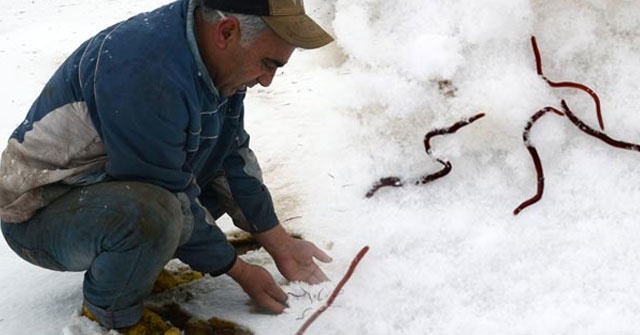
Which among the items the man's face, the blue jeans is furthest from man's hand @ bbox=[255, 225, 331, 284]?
the man's face

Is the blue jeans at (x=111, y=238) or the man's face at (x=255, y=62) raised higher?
the man's face at (x=255, y=62)

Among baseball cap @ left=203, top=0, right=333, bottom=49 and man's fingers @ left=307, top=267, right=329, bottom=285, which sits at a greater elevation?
baseball cap @ left=203, top=0, right=333, bottom=49

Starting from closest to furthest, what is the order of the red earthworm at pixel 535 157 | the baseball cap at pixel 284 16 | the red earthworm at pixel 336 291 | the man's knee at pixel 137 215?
1. the baseball cap at pixel 284 16
2. the man's knee at pixel 137 215
3. the red earthworm at pixel 336 291
4. the red earthworm at pixel 535 157

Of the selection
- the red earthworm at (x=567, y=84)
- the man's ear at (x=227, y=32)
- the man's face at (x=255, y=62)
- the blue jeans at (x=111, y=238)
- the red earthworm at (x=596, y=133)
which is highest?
the man's ear at (x=227, y=32)

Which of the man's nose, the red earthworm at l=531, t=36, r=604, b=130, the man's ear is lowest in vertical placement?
the red earthworm at l=531, t=36, r=604, b=130

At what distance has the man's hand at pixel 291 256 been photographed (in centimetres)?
193

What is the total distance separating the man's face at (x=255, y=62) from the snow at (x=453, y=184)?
0.57 meters

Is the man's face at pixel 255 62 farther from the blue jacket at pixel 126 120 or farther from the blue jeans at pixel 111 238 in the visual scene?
the blue jeans at pixel 111 238

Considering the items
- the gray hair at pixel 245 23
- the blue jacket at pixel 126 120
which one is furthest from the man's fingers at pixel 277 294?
the gray hair at pixel 245 23

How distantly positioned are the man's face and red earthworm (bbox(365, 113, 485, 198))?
74cm

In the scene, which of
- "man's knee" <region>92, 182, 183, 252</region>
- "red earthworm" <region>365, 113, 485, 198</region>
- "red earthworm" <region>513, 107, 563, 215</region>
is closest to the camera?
"man's knee" <region>92, 182, 183, 252</region>

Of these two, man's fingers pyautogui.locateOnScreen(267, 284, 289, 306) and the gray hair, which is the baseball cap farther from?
man's fingers pyautogui.locateOnScreen(267, 284, 289, 306)

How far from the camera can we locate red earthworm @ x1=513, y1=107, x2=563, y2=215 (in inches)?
82.5

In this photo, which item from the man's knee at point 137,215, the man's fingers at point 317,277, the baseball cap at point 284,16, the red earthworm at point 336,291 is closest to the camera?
the baseball cap at point 284,16
